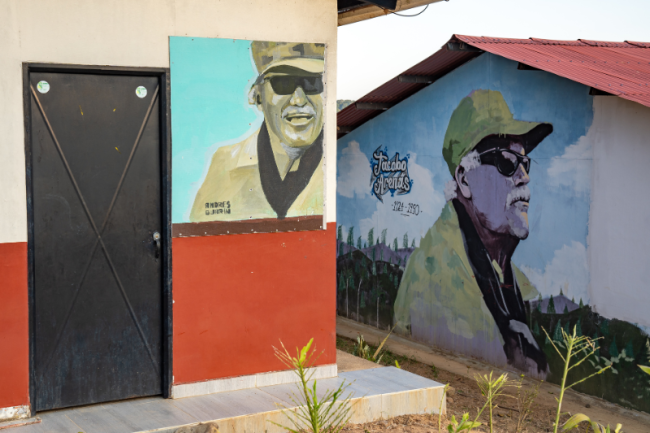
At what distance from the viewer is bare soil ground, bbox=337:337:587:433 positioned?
4.84 m

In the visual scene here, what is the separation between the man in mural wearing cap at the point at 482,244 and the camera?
8156 millimetres

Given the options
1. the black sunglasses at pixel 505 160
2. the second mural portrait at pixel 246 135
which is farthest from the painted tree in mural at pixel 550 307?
the second mural portrait at pixel 246 135

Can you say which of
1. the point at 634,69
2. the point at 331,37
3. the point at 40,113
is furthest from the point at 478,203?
the point at 40,113

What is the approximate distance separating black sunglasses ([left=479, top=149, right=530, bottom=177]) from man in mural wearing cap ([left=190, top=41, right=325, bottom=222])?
3.71 m

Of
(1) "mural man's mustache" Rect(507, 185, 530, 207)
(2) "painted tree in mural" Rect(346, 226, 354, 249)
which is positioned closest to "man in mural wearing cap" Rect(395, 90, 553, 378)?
(1) "mural man's mustache" Rect(507, 185, 530, 207)

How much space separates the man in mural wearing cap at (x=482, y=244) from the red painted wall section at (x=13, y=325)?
5764 mm

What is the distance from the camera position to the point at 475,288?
8.88 meters

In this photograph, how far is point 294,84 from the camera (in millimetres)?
5176

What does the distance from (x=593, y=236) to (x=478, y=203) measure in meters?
1.83

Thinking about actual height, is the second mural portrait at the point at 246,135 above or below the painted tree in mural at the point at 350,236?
above

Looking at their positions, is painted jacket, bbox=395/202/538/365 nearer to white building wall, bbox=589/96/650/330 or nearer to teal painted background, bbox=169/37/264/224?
white building wall, bbox=589/96/650/330

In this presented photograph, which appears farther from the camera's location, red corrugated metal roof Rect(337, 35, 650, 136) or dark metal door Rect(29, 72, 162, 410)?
red corrugated metal roof Rect(337, 35, 650, 136)

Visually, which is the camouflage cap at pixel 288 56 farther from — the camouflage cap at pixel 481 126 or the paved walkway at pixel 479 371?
the paved walkway at pixel 479 371
